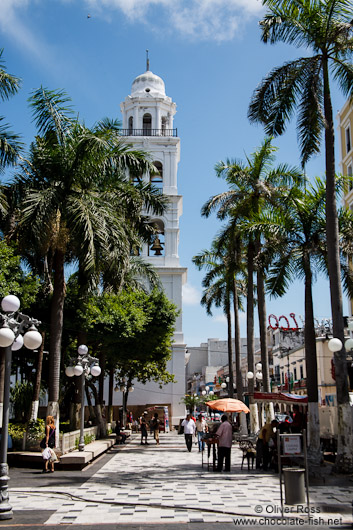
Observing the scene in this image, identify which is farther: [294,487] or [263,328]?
[263,328]

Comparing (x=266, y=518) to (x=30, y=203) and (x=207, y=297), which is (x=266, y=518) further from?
(x=207, y=297)

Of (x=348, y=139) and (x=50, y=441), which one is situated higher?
(x=348, y=139)

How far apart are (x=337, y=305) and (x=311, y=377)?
10.2ft

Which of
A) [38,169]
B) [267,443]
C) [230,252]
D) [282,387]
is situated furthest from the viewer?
[282,387]

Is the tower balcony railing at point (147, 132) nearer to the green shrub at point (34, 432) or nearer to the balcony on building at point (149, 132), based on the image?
the balcony on building at point (149, 132)

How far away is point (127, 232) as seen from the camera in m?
23.7

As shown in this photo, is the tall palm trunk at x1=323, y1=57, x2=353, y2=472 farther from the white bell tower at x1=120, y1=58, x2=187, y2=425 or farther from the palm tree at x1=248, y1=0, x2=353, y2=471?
the white bell tower at x1=120, y1=58, x2=187, y2=425

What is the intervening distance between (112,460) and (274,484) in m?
8.89

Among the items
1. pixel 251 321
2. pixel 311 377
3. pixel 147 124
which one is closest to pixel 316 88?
pixel 311 377

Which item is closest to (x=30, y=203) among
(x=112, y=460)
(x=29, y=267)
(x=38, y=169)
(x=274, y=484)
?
(x=38, y=169)

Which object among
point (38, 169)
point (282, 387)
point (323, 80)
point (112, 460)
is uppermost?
point (323, 80)

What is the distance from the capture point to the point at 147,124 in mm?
52125

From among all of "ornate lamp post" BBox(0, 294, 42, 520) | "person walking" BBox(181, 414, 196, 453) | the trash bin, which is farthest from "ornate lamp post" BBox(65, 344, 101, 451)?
the trash bin

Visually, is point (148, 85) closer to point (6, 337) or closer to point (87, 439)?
point (87, 439)
